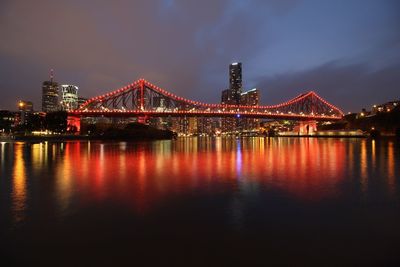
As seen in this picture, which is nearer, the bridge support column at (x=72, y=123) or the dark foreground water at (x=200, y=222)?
the dark foreground water at (x=200, y=222)

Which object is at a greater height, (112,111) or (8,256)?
(112,111)

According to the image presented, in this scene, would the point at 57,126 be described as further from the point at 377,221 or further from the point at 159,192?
the point at 377,221

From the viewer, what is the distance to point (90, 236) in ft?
22.2

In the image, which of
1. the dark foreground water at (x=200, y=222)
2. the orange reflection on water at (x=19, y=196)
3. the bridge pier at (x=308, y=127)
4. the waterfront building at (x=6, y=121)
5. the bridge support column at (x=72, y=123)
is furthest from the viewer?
the waterfront building at (x=6, y=121)

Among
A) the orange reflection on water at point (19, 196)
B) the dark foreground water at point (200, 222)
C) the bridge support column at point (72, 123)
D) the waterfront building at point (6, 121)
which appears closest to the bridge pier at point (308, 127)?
the bridge support column at point (72, 123)

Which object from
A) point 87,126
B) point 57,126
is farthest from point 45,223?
Result: point 87,126

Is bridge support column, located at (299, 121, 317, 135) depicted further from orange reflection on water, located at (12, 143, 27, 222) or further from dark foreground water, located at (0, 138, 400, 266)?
orange reflection on water, located at (12, 143, 27, 222)

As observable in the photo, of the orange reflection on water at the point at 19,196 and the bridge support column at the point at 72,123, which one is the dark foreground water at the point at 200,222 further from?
the bridge support column at the point at 72,123

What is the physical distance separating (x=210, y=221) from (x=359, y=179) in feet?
30.1

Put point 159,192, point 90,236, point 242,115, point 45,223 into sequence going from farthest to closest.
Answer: point 242,115, point 159,192, point 45,223, point 90,236

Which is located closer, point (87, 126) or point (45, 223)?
point (45, 223)

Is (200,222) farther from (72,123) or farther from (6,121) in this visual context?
(6,121)

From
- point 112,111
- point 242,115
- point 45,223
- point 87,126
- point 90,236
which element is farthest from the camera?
point 87,126

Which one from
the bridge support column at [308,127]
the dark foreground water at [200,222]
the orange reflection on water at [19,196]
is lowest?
A: the dark foreground water at [200,222]
